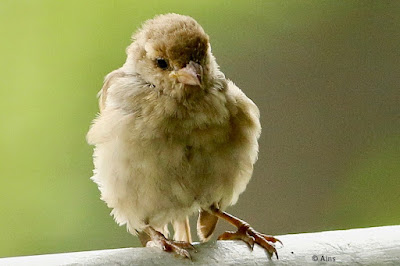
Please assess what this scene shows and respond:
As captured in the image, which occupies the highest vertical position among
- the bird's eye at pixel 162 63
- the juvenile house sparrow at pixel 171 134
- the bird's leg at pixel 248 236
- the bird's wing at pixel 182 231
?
the bird's eye at pixel 162 63

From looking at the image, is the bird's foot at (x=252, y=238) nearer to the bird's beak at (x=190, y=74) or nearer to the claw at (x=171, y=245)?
the claw at (x=171, y=245)

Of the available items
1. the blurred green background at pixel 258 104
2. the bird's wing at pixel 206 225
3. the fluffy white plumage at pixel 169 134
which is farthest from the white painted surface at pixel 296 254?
the blurred green background at pixel 258 104

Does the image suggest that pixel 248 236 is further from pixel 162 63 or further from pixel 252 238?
pixel 162 63

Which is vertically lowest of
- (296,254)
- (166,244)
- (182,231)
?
(182,231)

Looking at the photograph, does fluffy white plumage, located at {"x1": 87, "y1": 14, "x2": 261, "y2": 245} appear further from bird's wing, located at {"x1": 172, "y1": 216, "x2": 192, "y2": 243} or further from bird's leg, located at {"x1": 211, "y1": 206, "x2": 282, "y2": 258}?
bird's wing, located at {"x1": 172, "y1": 216, "x2": 192, "y2": 243}

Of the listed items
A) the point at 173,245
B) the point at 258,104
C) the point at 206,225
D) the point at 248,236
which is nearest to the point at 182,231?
→ the point at 206,225

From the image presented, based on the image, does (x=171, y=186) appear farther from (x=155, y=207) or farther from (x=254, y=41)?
(x=254, y=41)
